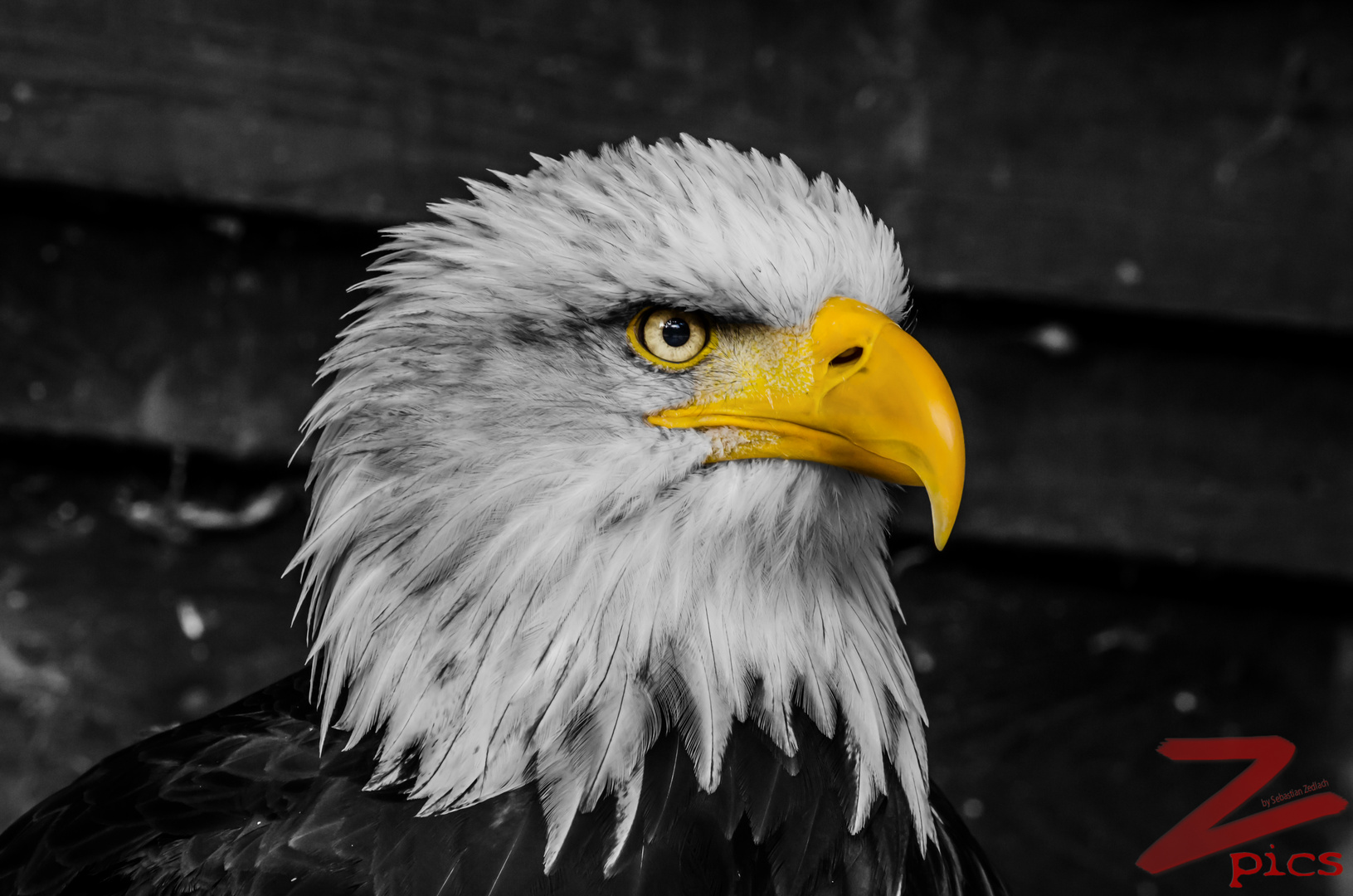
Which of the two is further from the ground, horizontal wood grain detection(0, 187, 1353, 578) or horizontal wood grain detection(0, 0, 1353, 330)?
horizontal wood grain detection(0, 0, 1353, 330)

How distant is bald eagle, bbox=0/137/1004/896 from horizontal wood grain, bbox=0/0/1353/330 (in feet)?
1.59

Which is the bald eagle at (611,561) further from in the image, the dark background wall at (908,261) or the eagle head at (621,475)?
the dark background wall at (908,261)

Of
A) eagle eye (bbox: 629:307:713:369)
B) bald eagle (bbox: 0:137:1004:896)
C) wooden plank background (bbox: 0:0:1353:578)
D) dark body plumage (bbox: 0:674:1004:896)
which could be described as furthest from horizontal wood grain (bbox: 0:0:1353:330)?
dark body plumage (bbox: 0:674:1004:896)

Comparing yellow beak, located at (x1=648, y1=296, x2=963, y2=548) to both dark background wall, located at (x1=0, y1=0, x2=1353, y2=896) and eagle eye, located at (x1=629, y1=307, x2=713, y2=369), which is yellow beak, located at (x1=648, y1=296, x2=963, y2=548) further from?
dark background wall, located at (x1=0, y1=0, x2=1353, y2=896)

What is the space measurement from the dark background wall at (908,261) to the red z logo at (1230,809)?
34 mm

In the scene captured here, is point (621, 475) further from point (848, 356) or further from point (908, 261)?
point (908, 261)

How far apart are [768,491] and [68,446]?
1.13 m

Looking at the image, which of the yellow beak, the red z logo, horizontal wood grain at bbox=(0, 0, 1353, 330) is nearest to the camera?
the yellow beak

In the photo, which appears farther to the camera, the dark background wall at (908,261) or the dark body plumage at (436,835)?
the dark background wall at (908,261)

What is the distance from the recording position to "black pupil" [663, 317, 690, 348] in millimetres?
951

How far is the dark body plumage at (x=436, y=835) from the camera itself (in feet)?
2.93

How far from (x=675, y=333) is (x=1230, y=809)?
4.37 ft

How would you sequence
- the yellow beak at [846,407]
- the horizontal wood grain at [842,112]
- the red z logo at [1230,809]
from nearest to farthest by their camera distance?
the yellow beak at [846,407], the horizontal wood grain at [842,112], the red z logo at [1230,809]

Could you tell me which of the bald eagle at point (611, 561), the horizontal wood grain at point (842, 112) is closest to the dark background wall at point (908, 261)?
the horizontal wood grain at point (842, 112)
